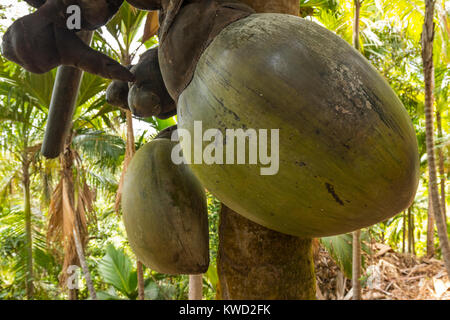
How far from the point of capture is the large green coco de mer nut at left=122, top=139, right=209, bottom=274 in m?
0.82

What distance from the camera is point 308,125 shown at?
545 millimetres

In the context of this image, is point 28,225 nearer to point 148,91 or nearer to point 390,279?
point 390,279

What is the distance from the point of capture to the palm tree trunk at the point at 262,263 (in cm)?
71

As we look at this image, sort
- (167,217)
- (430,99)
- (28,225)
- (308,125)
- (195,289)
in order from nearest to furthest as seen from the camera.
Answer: (308,125)
(167,217)
(195,289)
(430,99)
(28,225)

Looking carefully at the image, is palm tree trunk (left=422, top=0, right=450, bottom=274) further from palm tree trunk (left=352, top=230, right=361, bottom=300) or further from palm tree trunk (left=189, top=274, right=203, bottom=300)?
palm tree trunk (left=189, top=274, right=203, bottom=300)

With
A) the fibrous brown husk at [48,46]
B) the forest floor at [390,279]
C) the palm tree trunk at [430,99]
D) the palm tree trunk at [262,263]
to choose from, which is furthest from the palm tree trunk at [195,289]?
the forest floor at [390,279]

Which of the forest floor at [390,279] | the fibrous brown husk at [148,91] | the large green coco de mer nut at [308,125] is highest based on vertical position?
the fibrous brown husk at [148,91]

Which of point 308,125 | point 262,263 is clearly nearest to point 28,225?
point 262,263

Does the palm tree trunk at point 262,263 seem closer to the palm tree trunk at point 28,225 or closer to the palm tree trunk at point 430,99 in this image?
the palm tree trunk at point 430,99

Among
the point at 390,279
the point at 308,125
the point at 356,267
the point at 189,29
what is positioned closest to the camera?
the point at 308,125

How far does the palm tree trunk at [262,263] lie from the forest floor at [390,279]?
13.7 ft

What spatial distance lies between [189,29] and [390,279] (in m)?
5.80

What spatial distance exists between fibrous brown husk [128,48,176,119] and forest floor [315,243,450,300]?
417cm
